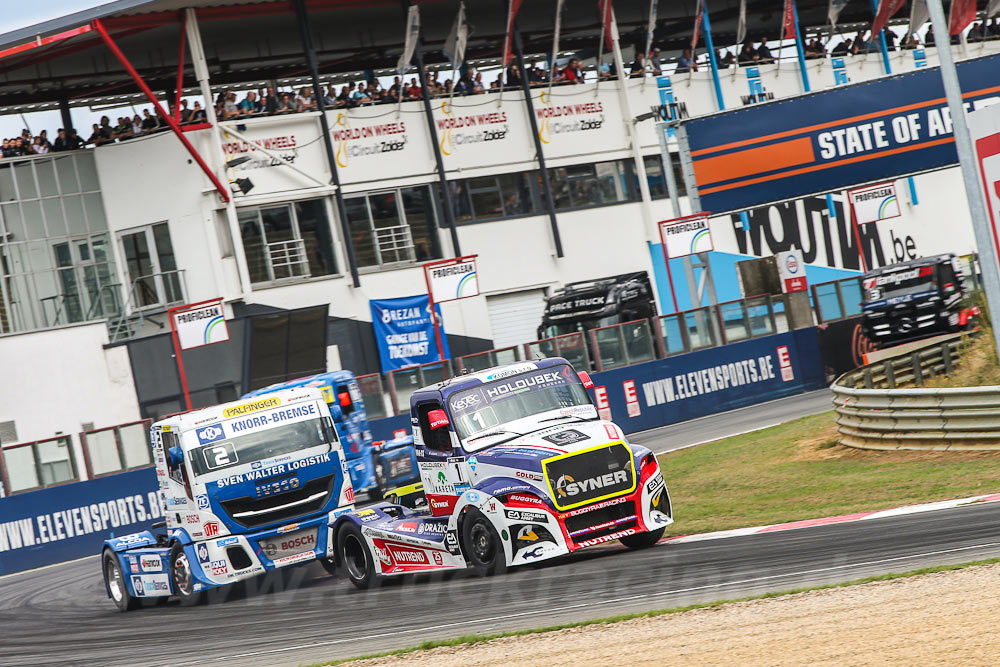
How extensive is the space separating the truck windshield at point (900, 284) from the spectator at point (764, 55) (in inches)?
638

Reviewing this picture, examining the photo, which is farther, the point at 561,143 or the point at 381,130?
the point at 561,143

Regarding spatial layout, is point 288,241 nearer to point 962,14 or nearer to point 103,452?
point 103,452

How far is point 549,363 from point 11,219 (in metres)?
24.1

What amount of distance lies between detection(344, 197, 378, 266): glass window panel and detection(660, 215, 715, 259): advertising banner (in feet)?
30.7

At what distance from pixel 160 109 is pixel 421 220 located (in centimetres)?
896

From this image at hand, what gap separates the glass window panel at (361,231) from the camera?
3594 cm

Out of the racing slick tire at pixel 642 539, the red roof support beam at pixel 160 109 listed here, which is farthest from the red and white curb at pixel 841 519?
the red roof support beam at pixel 160 109

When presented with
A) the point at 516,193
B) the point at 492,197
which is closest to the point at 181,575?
the point at 492,197

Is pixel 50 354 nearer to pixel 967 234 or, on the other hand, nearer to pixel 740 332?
pixel 740 332

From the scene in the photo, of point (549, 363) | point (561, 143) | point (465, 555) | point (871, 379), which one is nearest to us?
point (465, 555)

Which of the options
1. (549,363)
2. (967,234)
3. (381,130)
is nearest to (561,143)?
(381,130)

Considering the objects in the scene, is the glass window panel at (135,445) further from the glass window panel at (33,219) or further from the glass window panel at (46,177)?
the glass window panel at (46,177)

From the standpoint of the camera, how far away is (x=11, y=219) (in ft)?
111

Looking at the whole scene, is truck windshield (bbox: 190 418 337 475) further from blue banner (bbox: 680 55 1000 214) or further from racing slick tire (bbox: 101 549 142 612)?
blue banner (bbox: 680 55 1000 214)
